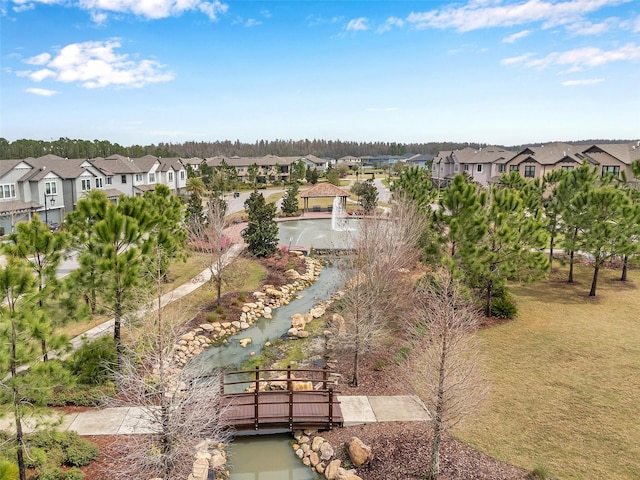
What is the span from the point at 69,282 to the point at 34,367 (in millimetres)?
3804

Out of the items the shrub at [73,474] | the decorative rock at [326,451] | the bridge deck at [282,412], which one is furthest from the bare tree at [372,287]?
the shrub at [73,474]

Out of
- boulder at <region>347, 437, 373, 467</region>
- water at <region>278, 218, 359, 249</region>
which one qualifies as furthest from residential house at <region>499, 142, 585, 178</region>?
boulder at <region>347, 437, 373, 467</region>

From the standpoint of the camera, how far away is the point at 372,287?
1775 centimetres

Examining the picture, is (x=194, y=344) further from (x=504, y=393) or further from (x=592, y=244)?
(x=592, y=244)

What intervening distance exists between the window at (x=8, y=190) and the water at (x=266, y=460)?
3518cm

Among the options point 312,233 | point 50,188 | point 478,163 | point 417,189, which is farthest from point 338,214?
point 478,163

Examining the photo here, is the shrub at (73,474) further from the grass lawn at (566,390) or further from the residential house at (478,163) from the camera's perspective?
the residential house at (478,163)

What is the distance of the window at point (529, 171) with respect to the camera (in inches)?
2268

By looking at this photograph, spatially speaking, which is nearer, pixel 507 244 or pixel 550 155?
pixel 507 244

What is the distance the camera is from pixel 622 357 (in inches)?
663

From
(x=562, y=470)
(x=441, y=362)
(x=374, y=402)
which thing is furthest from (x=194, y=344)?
(x=562, y=470)

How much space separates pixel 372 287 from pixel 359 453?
722 cm

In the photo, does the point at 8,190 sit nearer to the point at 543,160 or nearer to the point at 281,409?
the point at 281,409

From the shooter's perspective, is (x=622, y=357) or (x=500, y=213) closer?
(x=622, y=357)
